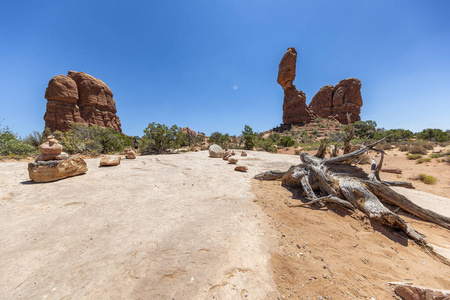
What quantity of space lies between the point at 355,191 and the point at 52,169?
24.5 feet

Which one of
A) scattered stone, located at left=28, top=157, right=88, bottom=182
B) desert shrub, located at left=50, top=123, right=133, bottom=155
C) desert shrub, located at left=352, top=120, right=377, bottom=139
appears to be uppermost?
desert shrub, located at left=352, top=120, right=377, bottom=139

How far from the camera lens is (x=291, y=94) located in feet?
148

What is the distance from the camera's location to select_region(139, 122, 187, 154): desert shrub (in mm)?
12672

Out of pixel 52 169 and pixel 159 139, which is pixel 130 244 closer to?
pixel 52 169

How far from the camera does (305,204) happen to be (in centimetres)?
342

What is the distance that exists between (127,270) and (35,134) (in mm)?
17947

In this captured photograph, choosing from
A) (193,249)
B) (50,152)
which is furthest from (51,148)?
(193,249)

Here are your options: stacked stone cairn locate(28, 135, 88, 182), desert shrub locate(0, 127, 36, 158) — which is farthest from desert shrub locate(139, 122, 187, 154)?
stacked stone cairn locate(28, 135, 88, 182)

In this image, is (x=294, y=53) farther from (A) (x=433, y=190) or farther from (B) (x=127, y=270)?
(B) (x=127, y=270)

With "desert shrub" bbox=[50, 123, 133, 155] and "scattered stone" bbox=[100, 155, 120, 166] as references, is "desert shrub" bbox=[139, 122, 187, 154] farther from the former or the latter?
"scattered stone" bbox=[100, 155, 120, 166]

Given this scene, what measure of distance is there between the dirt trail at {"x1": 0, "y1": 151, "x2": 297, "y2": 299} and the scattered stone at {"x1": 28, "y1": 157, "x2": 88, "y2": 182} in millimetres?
300

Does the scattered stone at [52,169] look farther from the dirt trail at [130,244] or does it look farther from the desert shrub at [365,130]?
the desert shrub at [365,130]

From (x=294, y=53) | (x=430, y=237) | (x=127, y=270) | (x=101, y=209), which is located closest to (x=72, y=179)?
(x=101, y=209)

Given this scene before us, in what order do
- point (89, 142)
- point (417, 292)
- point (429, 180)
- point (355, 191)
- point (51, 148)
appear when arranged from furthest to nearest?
point (89, 142), point (429, 180), point (51, 148), point (355, 191), point (417, 292)
